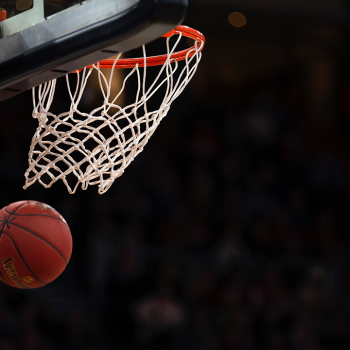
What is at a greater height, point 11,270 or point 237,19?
point 237,19

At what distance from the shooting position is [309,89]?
24.1ft

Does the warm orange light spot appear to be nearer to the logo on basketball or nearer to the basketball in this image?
the basketball

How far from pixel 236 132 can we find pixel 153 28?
197 inches

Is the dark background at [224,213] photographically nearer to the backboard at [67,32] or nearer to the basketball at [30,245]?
the basketball at [30,245]

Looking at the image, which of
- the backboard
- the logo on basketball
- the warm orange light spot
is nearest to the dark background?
the warm orange light spot

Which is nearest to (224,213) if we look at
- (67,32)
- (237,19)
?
(237,19)

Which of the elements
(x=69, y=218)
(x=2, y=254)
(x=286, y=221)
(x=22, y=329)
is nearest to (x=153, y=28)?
(x=2, y=254)

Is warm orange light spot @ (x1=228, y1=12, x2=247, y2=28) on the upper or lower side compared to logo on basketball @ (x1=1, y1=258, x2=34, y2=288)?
upper

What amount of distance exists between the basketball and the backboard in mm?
453

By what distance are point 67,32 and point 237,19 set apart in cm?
578

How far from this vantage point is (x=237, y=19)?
7016 mm

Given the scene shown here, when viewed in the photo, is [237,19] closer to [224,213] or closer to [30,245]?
[224,213]

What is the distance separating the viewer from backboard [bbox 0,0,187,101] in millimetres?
1404

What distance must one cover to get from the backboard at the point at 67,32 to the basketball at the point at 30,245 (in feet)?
1.49
